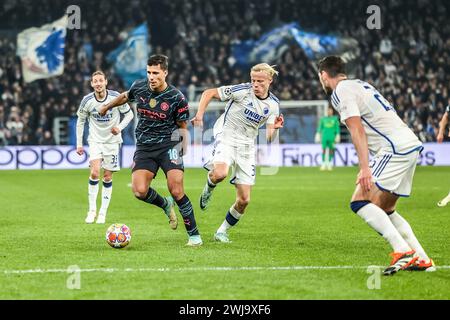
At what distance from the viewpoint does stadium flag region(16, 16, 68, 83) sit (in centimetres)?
3325

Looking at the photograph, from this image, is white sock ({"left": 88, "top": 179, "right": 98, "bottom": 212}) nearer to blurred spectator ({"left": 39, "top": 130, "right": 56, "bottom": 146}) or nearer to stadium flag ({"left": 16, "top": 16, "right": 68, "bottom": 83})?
blurred spectator ({"left": 39, "top": 130, "right": 56, "bottom": 146})

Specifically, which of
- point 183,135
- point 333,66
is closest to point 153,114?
point 183,135

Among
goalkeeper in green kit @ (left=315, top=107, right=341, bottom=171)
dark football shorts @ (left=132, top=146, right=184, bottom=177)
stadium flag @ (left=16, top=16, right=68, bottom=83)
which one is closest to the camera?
dark football shorts @ (left=132, top=146, right=184, bottom=177)

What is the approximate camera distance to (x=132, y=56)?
34750 millimetres

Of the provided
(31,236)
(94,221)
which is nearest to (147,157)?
(31,236)

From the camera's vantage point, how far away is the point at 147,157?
407 inches

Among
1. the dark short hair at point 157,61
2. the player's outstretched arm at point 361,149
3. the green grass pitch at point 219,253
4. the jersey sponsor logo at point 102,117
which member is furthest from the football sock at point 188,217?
the jersey sponsor logo at point 102,117

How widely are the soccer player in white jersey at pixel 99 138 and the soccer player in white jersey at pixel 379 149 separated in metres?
6.04

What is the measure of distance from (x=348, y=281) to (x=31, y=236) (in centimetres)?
518

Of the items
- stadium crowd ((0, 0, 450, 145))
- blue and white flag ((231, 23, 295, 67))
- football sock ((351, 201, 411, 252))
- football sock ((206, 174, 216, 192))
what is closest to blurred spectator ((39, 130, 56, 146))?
stadium crowd ((0, 0, 450, 145))

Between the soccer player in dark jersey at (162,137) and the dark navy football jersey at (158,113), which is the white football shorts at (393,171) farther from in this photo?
the dark navy football jersey at (158,113)

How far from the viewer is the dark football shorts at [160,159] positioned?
10.3m

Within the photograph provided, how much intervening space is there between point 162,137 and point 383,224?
11.1ft

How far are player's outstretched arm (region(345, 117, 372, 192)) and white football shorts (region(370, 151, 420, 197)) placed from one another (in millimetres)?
266
